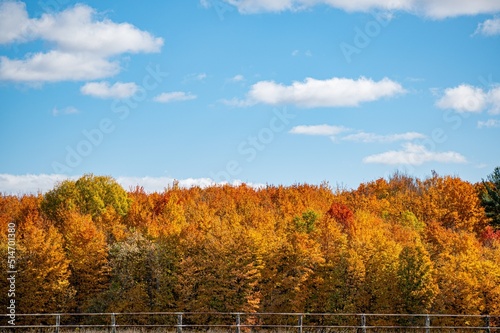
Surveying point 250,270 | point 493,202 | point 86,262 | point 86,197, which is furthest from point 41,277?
point 493,202

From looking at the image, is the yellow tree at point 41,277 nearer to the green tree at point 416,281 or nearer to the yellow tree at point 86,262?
the yellow tree at point 86,262

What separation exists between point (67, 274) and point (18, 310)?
563cm

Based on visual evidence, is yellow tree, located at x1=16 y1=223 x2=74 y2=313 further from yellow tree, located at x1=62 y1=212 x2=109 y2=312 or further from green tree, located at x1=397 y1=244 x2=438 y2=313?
green tree, located at x1=397 y1=244 x2=438 y2=313

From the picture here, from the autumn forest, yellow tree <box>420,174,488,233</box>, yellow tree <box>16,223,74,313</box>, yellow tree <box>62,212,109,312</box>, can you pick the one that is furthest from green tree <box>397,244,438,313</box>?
yellow tree <box>420,174,488,233</box>

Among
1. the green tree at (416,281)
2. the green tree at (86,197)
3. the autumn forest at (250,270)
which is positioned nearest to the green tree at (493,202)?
the autumn forest at (250,270)

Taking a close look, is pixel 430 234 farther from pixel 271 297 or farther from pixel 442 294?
pixel 271 297

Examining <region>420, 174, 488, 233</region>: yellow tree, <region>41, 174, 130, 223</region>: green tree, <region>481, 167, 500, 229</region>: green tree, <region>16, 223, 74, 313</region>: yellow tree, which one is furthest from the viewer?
<region>420, 174, 488, 233</region>: yellow tree

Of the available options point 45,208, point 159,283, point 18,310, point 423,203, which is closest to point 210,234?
point 159,283

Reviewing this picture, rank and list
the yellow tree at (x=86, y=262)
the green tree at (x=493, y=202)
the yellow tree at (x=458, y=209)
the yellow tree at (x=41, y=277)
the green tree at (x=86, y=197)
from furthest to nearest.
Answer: the yellow tree at (x=458, y=209)
the green tree at (x=86, y=197)
the yellow tree at (x=86, y=262)
the yellow tree at (x=41, y=277)
the green tree at (x=493, y=202)

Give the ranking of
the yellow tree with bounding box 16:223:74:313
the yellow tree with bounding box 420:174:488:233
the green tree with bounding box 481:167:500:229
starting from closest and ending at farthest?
the green tree with bounding box 481:167:500:229 < the yellow tree with bounding box 16:223:74:313 < the yellow tree with bounding box 420:174:488:233

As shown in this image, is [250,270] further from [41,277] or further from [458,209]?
[458,209]

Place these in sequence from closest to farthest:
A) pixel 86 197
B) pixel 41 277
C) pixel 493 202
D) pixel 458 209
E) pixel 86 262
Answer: pixel 493 202, pixel 41 277, pixel 86 262, pixel 86 197, pixel 458 209

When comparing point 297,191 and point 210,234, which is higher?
point 297,191

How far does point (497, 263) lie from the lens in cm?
6162
